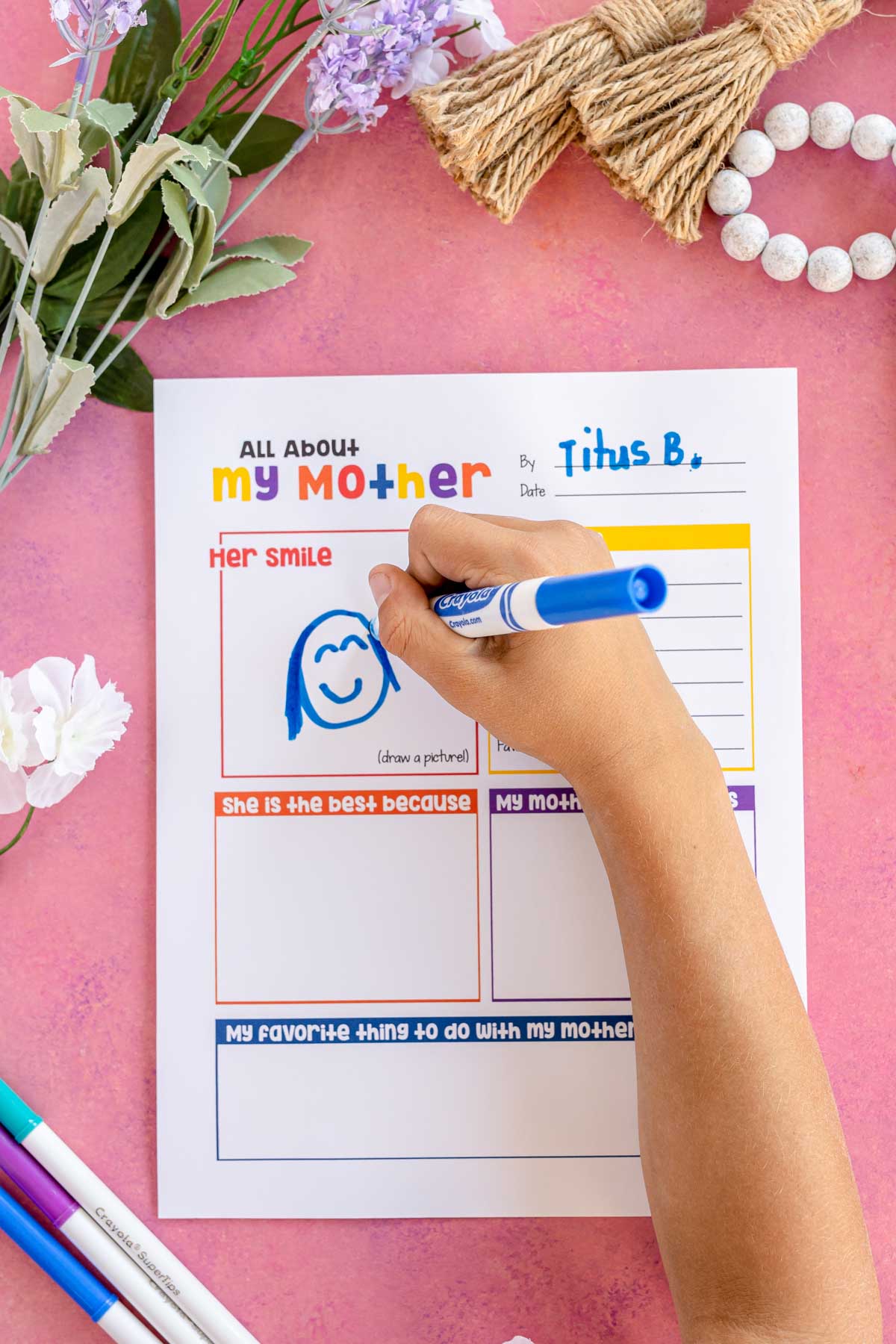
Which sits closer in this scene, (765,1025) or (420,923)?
(765,1025)

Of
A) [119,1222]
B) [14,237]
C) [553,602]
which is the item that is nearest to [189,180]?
[14,237]

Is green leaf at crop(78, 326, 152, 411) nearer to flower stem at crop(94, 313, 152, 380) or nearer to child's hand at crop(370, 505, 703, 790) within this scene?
flower stem at crop(94, 313, 152, 380)

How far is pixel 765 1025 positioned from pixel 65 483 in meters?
0.54

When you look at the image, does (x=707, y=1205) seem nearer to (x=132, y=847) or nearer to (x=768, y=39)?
(x=132, y=847)

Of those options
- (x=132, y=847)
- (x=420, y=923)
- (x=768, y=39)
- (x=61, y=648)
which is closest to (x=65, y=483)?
(x=61, y=648)

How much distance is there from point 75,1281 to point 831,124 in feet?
2.83

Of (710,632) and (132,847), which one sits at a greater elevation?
(710,632)

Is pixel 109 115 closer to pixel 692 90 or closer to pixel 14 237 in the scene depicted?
pixel 14 237

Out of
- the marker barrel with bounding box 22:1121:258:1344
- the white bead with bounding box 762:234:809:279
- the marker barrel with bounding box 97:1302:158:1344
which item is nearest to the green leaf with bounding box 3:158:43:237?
the white bead with bounding box 762:234:809:279

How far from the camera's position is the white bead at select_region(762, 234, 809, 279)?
2.08ft

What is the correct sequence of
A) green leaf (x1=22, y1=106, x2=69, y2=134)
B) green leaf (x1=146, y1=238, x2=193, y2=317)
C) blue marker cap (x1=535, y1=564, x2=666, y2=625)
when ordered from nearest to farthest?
blue marker cap (x1=535, y1=564, x2=666, y2=625)
green leaf (x1=22, y1=106, x2=69, y2=134)
green leaf (x1=146, y1=238, x2=193, y2=317)

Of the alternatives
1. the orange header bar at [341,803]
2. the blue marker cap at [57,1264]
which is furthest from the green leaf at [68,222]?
the blue marker cap at [57,1264]

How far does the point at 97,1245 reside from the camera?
0.63 metres

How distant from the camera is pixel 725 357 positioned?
650 millimetres
